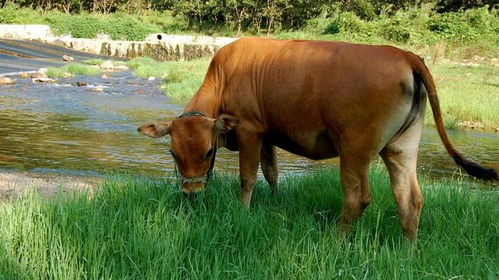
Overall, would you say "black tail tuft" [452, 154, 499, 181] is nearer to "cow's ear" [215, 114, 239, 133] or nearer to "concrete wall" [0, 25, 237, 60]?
"cow's ear" [215, 114, 239, 133]

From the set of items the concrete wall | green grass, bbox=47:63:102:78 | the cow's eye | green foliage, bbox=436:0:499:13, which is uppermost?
green foliage, bbox=436:0:499:13

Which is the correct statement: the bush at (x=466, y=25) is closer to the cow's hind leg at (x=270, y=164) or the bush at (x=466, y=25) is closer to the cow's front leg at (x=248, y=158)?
the cow's hind leg at (x=270, y=164)

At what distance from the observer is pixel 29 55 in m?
35.5

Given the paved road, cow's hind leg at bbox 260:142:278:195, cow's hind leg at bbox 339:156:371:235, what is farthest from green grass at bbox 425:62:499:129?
the paved road

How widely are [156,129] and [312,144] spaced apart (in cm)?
135

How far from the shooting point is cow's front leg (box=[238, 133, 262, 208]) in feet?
17.1

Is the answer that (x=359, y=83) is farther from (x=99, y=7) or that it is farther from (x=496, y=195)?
(x=99, y=7)

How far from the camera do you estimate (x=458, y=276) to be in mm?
3570

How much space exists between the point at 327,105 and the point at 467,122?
11.8m

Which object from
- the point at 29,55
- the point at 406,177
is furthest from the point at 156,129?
the point at 29,55

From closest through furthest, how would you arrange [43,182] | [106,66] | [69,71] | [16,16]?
[43,182]
[69,71]
[106,66]
[16,16]

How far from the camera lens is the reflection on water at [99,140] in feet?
30.9

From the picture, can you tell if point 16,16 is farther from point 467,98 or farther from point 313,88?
point 313,88

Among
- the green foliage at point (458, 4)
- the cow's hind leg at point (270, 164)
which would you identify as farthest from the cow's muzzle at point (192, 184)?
the green foliage at point (458, 4)
